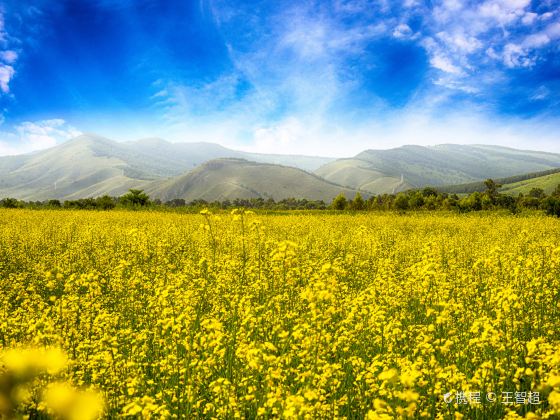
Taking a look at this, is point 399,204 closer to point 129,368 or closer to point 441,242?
point 441,242

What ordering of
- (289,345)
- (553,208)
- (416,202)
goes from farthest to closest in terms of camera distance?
(416,202)
(553,208)
(289,345)

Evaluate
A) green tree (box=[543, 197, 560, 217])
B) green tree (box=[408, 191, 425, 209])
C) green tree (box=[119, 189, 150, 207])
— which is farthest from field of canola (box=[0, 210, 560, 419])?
green tree (box=[119, 189, 150, 207])

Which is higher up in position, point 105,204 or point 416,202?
point 105,204

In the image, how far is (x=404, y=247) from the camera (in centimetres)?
1636

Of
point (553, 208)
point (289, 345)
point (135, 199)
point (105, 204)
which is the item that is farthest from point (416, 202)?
point (289, 345)

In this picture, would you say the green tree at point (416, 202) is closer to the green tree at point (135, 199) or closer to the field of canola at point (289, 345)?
the green tree at point (135, 199)

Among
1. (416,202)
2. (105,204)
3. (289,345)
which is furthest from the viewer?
(416,202)

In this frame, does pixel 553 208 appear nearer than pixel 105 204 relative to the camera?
Yes

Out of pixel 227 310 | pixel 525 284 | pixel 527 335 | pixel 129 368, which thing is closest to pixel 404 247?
pixel 525 284

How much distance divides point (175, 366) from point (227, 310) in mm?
2200

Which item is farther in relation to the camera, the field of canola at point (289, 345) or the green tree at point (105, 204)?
the green tree at point (105, 204)

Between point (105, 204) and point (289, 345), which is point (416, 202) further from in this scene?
point (289, 345)

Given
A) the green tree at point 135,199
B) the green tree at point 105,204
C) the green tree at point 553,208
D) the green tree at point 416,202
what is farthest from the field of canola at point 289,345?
→ the green tree at point 135,199

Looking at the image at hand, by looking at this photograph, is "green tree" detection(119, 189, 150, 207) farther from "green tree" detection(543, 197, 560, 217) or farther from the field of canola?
"green tree" detection(543, 197, 560, 217)
